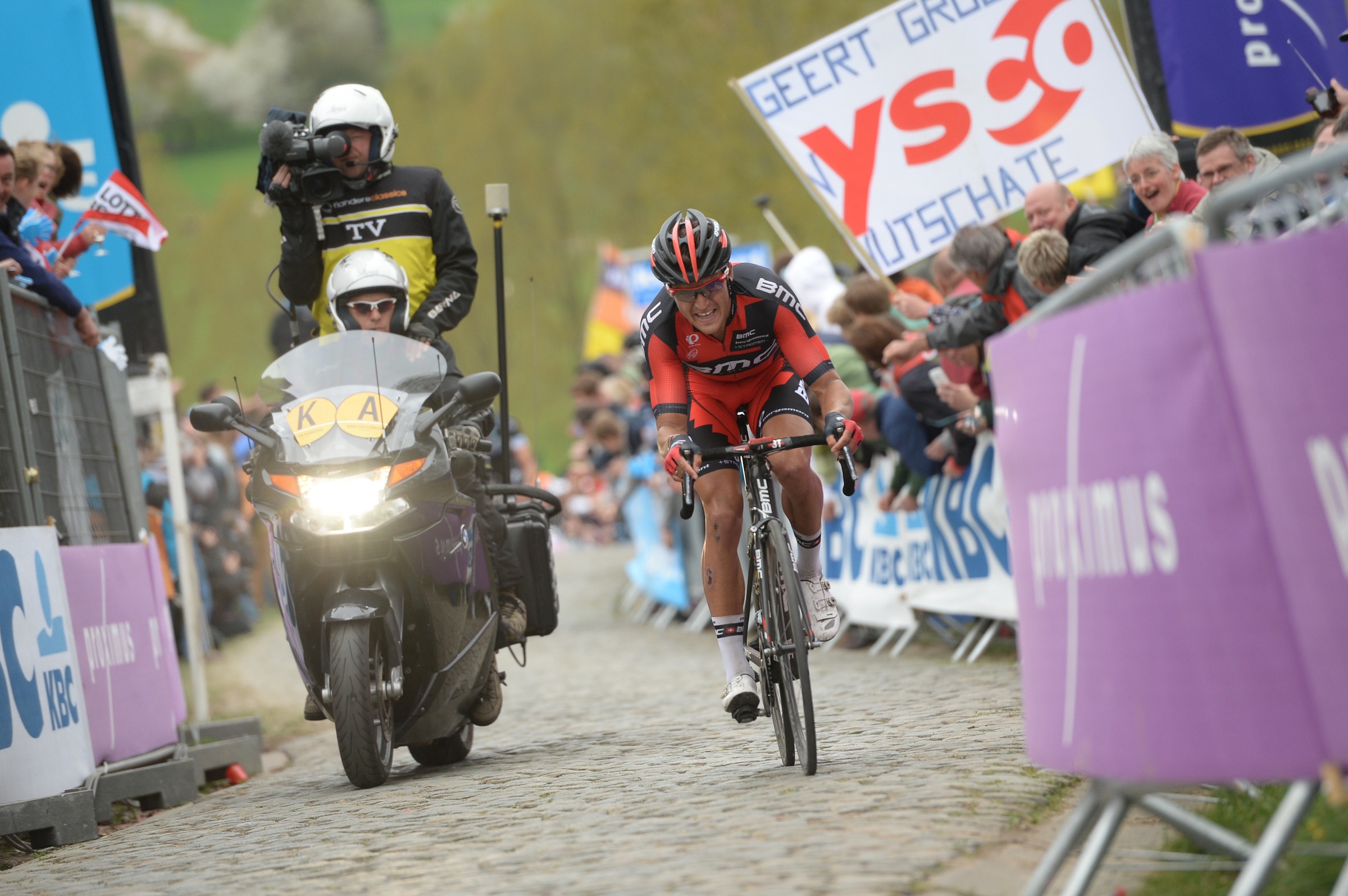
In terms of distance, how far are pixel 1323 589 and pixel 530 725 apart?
7.44m

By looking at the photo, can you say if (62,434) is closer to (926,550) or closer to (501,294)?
(501,294)

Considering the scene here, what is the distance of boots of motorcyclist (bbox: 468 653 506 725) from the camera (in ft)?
27.3

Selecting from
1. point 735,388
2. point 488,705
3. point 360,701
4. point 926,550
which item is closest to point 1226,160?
point 735,388

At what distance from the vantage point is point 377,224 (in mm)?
8711

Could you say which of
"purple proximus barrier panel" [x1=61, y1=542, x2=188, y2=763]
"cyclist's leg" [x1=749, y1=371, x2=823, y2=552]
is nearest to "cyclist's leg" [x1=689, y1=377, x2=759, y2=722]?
"cyclist's leg" [x1=749, y1=371, x2=823, y2=552]

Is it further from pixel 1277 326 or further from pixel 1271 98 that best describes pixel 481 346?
pixel 1277 326

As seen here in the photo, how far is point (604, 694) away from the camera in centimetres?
1193

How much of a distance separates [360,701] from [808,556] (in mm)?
1987

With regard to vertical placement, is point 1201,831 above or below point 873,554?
below

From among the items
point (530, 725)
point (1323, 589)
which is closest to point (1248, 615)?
point (1323, 589)

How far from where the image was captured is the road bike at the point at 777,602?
6.62 metres

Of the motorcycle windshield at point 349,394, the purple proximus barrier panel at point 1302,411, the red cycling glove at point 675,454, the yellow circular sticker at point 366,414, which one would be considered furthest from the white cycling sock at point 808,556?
the purple proximus barrier panel at point 1302,411

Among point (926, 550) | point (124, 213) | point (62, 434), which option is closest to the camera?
point (62, 434)

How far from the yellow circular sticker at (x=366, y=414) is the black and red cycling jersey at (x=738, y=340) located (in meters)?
1.22
